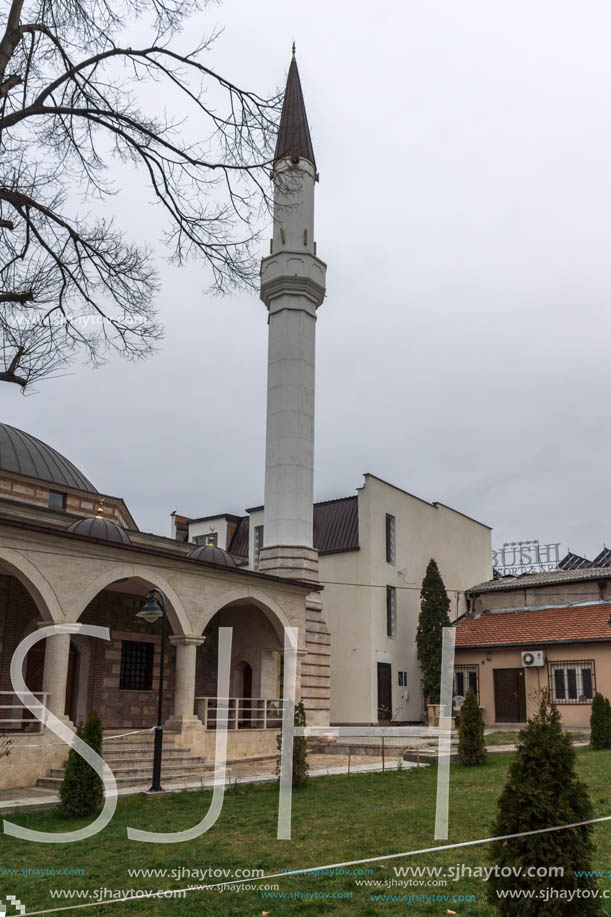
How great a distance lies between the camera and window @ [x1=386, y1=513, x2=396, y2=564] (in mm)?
28431

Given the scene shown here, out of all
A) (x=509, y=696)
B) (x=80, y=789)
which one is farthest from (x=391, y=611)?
(x=80, y=789)

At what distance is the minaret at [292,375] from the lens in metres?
23.7

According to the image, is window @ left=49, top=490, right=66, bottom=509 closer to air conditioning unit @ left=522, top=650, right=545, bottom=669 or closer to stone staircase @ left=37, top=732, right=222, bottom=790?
stone staircase @ left=37, top=732, right=222, bottom=790

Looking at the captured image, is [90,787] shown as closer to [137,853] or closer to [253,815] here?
[253,815]

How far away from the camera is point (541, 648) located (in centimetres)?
2545

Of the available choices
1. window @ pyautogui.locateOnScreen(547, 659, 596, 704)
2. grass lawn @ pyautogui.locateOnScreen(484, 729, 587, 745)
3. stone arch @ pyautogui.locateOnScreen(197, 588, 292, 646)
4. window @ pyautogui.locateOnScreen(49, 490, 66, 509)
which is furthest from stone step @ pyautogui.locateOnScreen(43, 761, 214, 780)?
window @ pyautogui.locateOnScreen(547, 659, 596, 704)

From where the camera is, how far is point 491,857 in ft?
16.9

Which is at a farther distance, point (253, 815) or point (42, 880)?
point (253, 815)

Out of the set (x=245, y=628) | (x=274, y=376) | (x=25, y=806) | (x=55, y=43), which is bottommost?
(x=25, y=806)

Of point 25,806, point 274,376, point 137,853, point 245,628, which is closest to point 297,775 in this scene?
point 25,806

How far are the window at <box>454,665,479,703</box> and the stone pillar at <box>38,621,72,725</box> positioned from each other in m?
16.0

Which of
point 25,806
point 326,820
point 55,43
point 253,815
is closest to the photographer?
point 55,43

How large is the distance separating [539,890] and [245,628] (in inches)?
725

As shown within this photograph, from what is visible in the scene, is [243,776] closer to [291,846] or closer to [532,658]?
[291,846]
